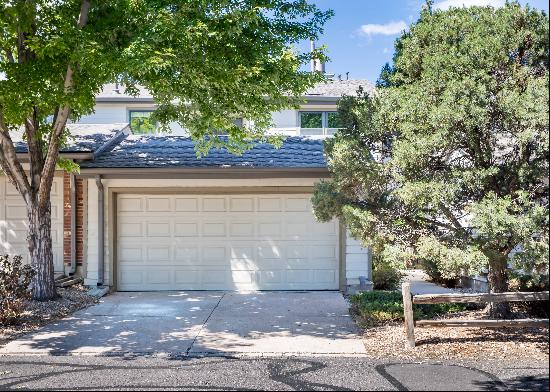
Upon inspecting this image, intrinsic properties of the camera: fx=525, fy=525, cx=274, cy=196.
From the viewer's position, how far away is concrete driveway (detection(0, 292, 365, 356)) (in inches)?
288

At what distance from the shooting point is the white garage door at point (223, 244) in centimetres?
1227

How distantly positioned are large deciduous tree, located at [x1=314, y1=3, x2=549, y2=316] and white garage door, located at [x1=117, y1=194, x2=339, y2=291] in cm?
460

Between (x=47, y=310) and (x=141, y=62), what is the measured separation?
4.93 metres

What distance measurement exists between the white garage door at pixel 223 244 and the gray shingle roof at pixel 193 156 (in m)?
0.86

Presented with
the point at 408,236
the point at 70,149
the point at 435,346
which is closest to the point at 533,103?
the point at 408,236

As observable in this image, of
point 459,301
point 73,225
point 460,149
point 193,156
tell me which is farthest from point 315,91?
point 459,301

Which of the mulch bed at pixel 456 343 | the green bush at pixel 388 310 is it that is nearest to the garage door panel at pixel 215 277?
the green bush at pixel 388 310

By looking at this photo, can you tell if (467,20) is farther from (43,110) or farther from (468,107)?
(43,110)

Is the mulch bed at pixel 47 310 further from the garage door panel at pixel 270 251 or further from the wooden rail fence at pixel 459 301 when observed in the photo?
the wooden rail fence at pixel 459 301

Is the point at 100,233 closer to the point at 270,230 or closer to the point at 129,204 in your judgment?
the point at 129,204

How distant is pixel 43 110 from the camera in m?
9.96

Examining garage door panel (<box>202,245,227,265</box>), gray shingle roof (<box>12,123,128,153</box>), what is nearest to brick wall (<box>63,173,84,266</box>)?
gray shingle roof (<box>12,123,128,153</box>)

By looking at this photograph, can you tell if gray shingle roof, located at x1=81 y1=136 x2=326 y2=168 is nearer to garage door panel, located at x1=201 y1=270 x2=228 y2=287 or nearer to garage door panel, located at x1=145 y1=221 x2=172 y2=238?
garage door panel, located at x1=145 y1=221 x2=172 y2=238

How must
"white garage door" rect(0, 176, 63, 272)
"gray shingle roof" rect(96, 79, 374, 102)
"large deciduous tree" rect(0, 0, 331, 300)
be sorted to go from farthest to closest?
"gray shingle roof" rect(96, 79, 374, 102), "white garage door" rect(0, 176, 63, 272), "large deciduous tree" rect(0, 0, 331, 300)
